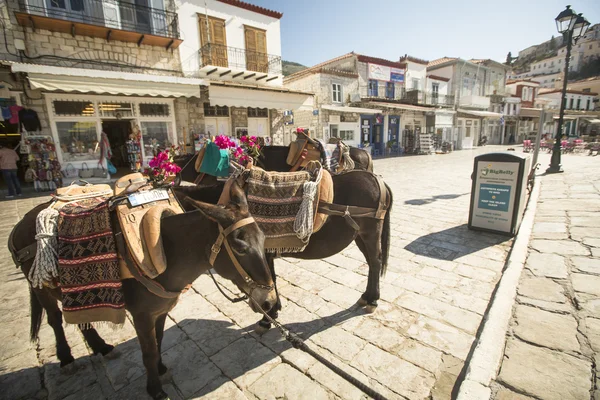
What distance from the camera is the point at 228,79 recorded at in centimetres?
1359

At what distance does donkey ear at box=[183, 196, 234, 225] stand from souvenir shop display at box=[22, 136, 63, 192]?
11534mm

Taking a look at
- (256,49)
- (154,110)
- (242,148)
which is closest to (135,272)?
(242,148)

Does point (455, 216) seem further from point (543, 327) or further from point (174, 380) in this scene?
point (174, 380)

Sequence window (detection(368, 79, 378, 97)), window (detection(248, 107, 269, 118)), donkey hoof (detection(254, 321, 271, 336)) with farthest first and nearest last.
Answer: window (detection(368, 79, 378, 97))
window (detection(248, 107, 269, 118))
donkey hoof (detection(254, 321, 271, 336))

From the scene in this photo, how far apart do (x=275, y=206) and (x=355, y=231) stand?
3.14 feet

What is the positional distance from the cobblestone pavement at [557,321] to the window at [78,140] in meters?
13.6

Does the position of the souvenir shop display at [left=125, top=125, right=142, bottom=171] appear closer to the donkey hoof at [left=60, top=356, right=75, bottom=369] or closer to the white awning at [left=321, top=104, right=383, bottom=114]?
the donkey hoof at [left=60, top=356, right=75, bottom=369]

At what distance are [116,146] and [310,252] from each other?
15551mm

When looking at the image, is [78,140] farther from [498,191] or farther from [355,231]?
[498,191]

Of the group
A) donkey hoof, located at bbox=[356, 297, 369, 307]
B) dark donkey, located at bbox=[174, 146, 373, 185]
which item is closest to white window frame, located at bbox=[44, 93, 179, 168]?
dark donkey, located at bbox=[174, 146, 373, 185]

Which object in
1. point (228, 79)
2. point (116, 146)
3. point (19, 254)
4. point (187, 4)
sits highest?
point (187, 4)

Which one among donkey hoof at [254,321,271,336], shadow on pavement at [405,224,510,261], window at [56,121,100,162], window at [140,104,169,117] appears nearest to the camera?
donkey hoof at [254,321,271,336]

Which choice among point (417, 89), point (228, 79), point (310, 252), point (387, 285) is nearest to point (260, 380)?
point (310, 252)

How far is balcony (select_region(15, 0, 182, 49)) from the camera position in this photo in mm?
9055
